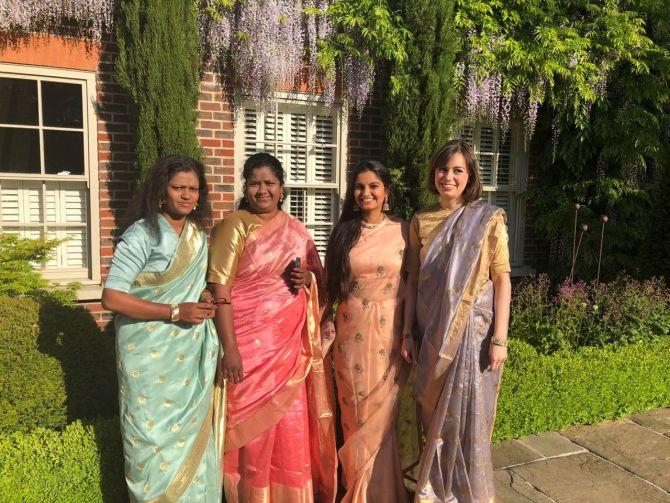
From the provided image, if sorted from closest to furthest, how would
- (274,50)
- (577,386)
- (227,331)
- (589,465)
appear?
(227,331) → (589,465) → (577,386) → (274,50)

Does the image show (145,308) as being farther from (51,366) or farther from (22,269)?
(22,269)

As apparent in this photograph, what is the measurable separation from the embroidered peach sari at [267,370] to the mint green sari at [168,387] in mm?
180

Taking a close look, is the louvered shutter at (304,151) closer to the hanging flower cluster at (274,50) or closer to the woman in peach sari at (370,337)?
the hanging flower cluster at (274,50)

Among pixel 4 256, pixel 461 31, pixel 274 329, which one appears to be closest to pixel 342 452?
pixel 274 329

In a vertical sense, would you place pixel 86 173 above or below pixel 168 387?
above

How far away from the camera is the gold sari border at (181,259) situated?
228cm

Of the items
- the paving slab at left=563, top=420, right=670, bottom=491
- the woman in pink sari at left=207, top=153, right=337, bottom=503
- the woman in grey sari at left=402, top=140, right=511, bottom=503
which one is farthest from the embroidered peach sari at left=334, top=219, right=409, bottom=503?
the paving slab at left=563, top=420, right=670, bottom=491

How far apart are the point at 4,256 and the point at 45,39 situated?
2.01 m

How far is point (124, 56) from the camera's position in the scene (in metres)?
4.49

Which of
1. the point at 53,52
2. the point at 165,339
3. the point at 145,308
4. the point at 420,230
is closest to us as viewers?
the point at 145,308

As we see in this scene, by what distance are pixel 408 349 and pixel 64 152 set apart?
3857 mm

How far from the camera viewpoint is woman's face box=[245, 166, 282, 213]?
8.23ft

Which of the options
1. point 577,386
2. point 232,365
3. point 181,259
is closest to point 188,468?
point 232,365

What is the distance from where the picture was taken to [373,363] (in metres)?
2.72
